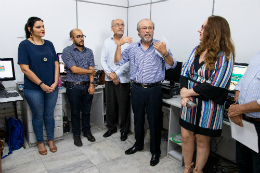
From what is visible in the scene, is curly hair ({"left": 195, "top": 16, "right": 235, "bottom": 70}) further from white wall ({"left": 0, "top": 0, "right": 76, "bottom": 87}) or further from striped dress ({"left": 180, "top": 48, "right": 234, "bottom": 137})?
white wall ({"left": 0, "top": 0, "right": 76, "bottom": 87})

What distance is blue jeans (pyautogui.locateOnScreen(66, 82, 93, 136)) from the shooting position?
2.77 m

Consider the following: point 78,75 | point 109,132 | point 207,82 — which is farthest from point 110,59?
point 207,82

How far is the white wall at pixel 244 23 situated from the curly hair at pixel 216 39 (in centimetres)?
82

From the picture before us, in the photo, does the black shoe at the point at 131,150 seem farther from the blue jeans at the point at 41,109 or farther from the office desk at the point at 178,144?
the blue jeans at the point at 41,109

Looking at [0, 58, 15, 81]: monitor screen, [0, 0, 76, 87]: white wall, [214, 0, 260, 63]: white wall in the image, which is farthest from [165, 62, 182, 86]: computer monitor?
[0, 58, 15, 81]: monitor screen

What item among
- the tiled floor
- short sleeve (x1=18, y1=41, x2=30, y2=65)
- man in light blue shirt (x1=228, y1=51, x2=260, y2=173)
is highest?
short sleeve (x1=18, y1=41, x2=30, y2=65)

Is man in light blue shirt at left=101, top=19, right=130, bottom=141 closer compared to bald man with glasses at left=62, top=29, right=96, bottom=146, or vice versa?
bald man with glasses at left=62, top=29, right=96, bottom=146

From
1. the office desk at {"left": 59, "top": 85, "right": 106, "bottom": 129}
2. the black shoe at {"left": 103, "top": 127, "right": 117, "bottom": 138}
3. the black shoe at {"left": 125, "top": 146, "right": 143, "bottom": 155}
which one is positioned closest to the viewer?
the black shoe at {"left": 125, "top": 146, "right": 143, "bottom": 155}

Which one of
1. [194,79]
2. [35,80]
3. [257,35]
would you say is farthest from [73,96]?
[257,35]

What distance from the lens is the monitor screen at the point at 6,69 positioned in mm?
2840

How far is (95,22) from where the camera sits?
3811mm

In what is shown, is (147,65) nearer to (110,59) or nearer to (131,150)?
(110,59)

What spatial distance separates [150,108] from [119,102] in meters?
0.78

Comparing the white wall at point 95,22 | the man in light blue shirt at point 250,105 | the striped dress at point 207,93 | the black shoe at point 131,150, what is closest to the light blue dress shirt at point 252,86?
the man in light blue shirt at point 250,105
